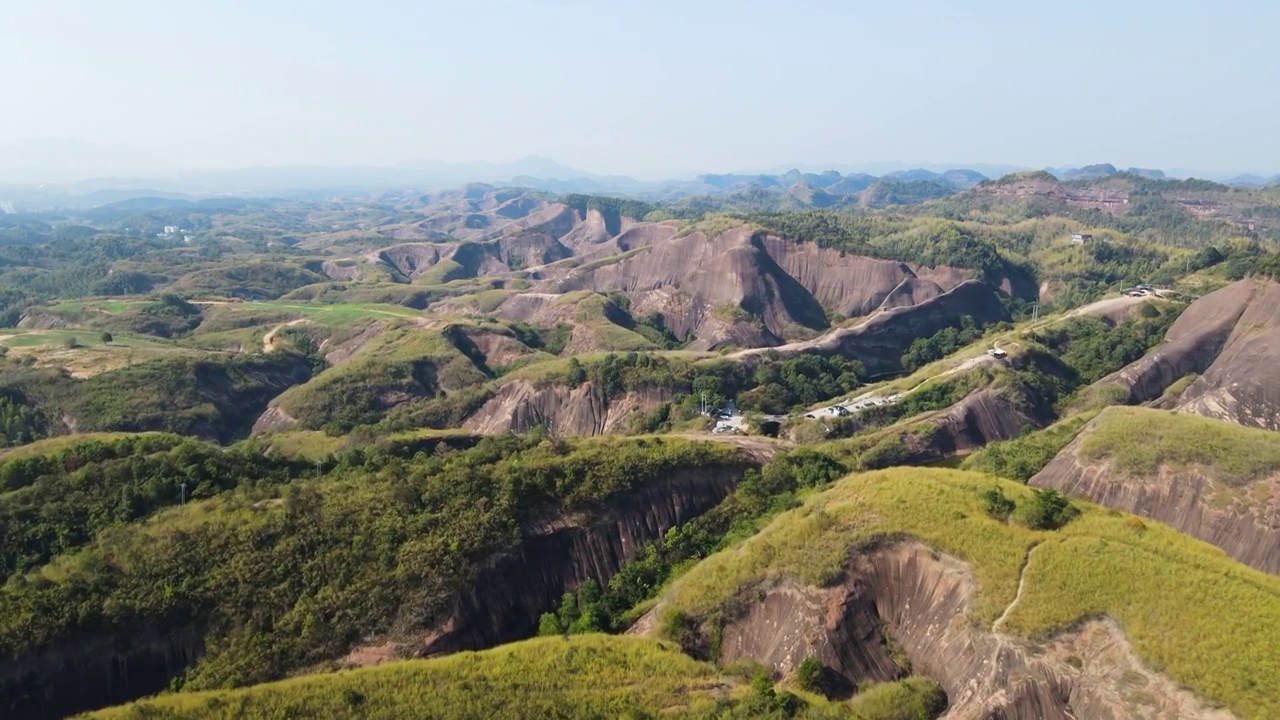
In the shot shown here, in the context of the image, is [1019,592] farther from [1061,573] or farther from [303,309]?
[303,309]

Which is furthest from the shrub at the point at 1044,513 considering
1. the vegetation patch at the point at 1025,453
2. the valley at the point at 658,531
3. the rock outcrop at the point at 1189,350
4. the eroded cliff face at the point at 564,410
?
the rock outcrop at the point at 1189,350

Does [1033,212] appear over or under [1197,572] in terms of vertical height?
over

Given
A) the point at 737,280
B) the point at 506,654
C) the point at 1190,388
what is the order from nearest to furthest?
the point at 506,654, the point at 1190,388, the point at 737,280

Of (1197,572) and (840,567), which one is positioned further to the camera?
(840,567)

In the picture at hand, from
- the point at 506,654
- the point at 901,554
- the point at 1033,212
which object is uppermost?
the point at 1033,212

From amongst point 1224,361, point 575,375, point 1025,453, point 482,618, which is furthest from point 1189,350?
point 482,618

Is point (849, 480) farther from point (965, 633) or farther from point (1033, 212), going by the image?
point (1033, 212)

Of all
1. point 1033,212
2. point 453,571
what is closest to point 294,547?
point 453,571
